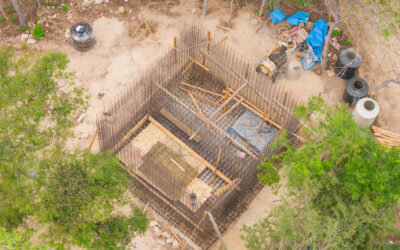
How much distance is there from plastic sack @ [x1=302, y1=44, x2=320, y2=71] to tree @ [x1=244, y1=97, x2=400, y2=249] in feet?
23.5

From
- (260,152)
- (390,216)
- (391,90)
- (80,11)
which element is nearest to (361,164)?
(390,216)

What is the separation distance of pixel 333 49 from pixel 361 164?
9.99m

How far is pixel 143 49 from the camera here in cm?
2348

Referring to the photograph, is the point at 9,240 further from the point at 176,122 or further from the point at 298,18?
the point at 298,18

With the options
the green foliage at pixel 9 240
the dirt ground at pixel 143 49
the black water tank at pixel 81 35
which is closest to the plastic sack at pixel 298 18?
the dirt ground at pixel 143 49

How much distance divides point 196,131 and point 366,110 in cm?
802

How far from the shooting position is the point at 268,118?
20.7 meters

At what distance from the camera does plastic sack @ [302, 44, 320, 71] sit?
23.2 m

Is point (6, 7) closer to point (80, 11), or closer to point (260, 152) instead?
point (80, 11)

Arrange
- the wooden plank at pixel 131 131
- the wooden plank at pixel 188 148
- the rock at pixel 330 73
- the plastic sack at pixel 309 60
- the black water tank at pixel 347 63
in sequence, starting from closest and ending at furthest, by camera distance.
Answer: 1. the wooden plank at pixel 188 148
2. the wooden plank at pixel 131 131
3. the black water tank at pixel 347 63
4. the rock at pixel 330 73
5. the plastic sack at pixel 309 60

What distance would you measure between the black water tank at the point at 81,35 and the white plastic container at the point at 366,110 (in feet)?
45.8

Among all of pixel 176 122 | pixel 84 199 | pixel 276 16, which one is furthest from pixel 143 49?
pixel 84 199

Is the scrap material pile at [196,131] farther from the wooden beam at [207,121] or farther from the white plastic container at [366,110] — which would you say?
the white plastic container at [366,110]

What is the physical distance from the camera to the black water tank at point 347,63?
21984mm
